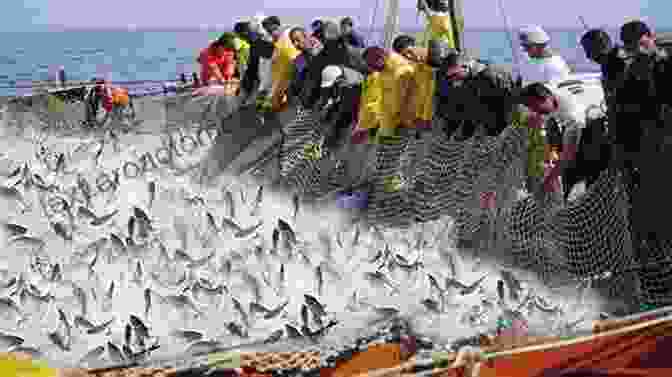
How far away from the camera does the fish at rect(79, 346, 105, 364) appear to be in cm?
604

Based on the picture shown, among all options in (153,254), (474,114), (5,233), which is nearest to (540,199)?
(474,114)

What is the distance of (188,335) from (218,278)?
1032 millimetres

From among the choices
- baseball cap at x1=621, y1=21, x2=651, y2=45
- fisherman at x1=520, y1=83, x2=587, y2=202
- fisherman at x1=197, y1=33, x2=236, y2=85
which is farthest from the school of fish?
fisherman at x1=197, y1=33, x2=236, y2=85

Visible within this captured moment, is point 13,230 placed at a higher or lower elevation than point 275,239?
higher

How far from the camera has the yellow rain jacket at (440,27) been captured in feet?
36.1

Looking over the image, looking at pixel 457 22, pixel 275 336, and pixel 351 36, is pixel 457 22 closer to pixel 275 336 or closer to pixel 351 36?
pixel 351 36

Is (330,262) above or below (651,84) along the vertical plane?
below

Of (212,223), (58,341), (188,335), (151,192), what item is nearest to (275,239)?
(212,223)

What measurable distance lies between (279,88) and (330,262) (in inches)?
141

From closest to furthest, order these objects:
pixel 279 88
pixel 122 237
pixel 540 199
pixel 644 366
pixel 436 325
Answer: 1. pixel 644 366
2. pixel 436 325
3. pixel 540 199
4. pixel 122 237
5. pixel 279 88

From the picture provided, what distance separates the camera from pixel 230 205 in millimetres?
9008

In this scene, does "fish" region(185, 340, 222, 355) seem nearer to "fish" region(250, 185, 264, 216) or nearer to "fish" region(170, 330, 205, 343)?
"fish" region(170, 330, 205, 343)

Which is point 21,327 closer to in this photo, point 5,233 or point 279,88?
point 5,233

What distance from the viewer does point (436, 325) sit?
623 cm
